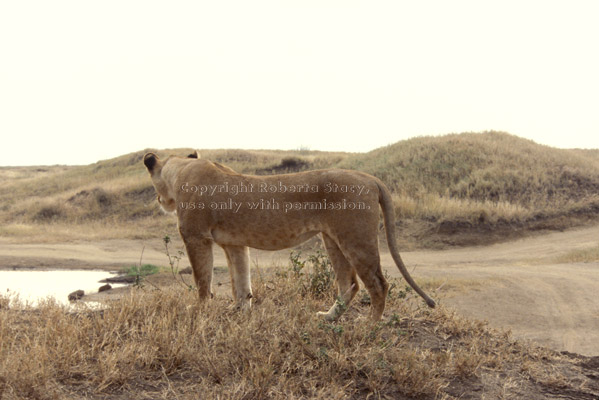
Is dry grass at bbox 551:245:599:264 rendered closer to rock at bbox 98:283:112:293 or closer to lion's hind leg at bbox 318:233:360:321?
lion's hind leg at bbox 318:233:360:321

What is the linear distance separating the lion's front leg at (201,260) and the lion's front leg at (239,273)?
11.2 inches

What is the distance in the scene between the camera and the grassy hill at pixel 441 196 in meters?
17.2

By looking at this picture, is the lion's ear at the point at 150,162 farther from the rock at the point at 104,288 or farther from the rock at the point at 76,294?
the rock at the point at 104,288

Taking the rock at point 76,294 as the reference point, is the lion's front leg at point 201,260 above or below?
above

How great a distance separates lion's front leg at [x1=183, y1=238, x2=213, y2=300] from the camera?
5.45m

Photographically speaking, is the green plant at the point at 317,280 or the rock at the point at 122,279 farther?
the rock at the point at 122,279

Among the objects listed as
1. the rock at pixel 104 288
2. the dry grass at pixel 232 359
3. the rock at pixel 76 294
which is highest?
the dry grass at pixel 232 359

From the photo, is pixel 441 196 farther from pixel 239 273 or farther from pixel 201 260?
pixel 201 260

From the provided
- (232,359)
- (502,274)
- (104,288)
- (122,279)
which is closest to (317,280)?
(232,359)

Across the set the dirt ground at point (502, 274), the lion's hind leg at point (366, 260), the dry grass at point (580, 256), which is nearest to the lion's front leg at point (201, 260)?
the dirt ground at point (502, 274)

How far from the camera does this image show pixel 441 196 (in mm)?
19500

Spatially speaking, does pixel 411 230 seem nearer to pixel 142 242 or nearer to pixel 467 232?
pixel 467 232

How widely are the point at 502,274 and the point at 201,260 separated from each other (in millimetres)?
7895

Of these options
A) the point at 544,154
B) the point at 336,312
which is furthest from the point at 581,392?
the point at 544,154
